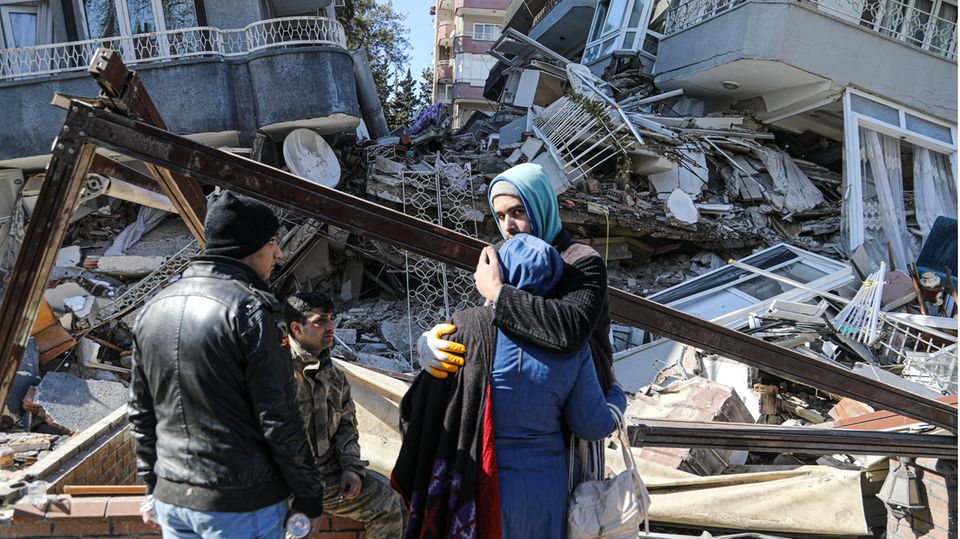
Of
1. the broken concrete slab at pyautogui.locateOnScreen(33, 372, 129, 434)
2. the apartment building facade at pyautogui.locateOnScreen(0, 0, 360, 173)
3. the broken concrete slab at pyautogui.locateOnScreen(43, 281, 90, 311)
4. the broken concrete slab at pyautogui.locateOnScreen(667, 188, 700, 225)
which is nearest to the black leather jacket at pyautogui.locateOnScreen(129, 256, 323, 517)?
the broken concrete slab at pyautogui.locateOnScreen(33, 372, 129, 434)

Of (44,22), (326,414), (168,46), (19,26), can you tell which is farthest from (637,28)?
(326,414)

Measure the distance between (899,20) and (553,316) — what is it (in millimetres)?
14445

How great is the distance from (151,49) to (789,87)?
11.9 meters

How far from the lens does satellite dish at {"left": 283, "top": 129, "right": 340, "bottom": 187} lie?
10.8m

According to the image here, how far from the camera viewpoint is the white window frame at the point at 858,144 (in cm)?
1185

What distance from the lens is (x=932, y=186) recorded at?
1259cm

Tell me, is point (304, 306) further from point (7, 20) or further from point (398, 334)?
point (7, 20)

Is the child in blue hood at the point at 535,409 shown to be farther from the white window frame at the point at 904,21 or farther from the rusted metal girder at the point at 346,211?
the white window frame at the point at 904,21

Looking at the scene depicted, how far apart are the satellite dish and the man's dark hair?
8139mm

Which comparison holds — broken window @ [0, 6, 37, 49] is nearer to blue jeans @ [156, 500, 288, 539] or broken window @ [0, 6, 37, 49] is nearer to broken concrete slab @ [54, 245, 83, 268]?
broken concrete slab @ [54, 245, 83, 268]

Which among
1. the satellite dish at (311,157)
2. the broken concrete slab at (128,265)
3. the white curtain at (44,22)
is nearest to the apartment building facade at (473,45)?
the satellite dish at (311,157)

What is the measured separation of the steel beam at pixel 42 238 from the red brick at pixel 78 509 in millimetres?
700

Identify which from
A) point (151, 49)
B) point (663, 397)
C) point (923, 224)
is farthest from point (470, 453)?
point (923, 224)

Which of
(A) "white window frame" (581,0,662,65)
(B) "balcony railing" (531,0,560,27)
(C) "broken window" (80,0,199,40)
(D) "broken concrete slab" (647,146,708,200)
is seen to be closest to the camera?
(C) "broken window" (80,0,199,40)
